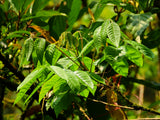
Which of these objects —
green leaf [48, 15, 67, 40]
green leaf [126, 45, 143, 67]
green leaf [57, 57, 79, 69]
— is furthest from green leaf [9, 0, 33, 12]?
green leaf [126, 45, 143, 67]

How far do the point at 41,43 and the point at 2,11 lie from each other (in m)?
0.40

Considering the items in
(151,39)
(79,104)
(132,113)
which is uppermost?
(151,39)

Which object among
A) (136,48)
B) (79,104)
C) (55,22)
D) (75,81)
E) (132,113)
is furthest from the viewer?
(132,113)

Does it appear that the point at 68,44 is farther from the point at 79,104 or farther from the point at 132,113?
the point at 132,113

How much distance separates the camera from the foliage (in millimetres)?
640

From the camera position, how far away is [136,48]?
2.21ft

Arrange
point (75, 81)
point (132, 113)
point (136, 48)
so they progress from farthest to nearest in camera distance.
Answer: point (132, 113)
point (136, 48)
point (75, 81)

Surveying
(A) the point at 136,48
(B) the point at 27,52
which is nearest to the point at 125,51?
(A) the point at 136,48

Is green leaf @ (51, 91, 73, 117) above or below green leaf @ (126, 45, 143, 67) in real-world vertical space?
below

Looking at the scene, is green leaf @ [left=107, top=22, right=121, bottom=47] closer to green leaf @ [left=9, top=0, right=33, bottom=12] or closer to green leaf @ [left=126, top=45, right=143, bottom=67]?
green leaf @ [left=126, top=45, right=143, bottom=67]

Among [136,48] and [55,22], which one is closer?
[136,48]

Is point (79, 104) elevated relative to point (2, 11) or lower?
lower

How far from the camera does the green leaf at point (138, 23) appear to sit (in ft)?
2.61

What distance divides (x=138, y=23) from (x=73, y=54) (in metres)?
0.27
